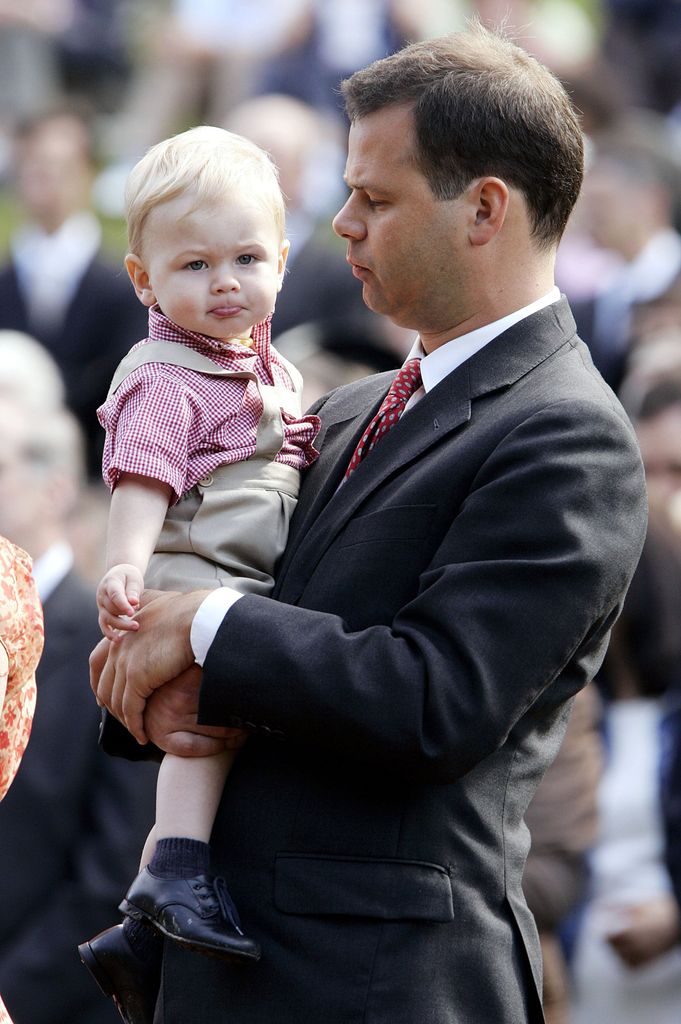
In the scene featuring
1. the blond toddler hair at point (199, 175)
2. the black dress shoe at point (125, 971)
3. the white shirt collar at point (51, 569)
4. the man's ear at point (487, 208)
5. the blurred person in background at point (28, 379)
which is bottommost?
the black dress shoe at point (125, 971)

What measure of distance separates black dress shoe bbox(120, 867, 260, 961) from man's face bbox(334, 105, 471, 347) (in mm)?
968

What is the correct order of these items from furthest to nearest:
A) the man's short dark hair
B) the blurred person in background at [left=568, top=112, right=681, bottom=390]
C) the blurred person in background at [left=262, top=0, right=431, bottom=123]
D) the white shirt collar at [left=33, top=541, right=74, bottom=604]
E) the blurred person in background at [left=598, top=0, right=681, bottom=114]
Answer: the blurred person in background at [left=598, top=0, right=681, bottom=114] → the blurred person in background at [left=262, top=0, right=431, bottom=123] → the blurred person in background at [left=568, top=112, right=681, bottom=390] → the white shirt collar at [left=33, top=541, right=74, bottom=604] → the man's short dark hair

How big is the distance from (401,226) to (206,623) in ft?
2.29

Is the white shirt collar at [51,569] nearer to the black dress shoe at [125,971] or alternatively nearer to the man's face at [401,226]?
the black dress shoe at [125,971]

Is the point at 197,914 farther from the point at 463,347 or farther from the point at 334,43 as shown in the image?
the point at 334,43

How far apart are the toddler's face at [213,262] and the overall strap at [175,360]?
41 mm

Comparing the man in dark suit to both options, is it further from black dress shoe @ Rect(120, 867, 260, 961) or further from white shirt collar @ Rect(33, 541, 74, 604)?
white shirt collar @ Rect(33, 541, 74, 604)

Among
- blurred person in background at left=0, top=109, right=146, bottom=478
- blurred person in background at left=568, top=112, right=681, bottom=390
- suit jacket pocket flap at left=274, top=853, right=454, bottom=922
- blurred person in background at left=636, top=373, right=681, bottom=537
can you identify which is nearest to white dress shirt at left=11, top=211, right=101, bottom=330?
blurred person in background at left=0, top=109, right=146, bottom=478

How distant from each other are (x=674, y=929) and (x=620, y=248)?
3683 millimetres

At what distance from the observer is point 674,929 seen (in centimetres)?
486

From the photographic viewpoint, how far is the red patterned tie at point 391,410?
2.72 metres

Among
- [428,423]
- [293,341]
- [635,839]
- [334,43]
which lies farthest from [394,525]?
[334,43]

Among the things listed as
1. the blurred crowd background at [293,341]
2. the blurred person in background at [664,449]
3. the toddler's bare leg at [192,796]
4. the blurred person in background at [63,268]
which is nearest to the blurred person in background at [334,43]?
the blurred crowd background at [293,341]

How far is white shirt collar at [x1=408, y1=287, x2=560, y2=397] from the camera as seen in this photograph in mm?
2621
